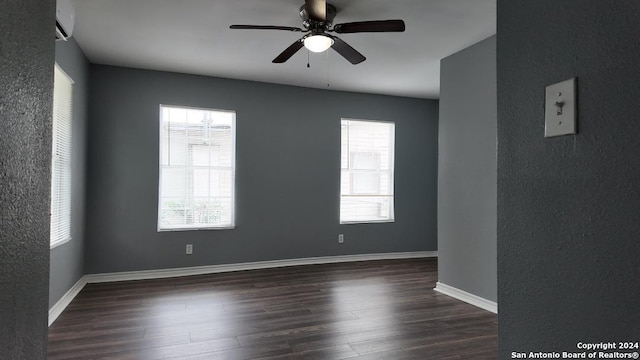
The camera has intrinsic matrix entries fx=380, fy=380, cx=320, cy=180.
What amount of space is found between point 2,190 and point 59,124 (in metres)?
3.42

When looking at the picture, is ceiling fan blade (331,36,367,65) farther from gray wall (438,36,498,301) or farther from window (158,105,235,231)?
window (158,105,235,231)

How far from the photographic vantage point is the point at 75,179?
401 centimetres

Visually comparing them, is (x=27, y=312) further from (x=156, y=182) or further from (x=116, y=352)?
(x=156, y=182)

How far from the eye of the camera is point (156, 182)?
4.76 m

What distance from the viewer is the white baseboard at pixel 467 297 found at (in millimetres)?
3558

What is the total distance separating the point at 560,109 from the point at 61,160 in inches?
159

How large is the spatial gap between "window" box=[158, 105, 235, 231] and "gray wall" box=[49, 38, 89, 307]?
853 mm

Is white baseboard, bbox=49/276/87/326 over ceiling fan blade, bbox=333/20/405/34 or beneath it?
beneath

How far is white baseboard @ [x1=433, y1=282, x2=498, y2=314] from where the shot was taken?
3.56 meters

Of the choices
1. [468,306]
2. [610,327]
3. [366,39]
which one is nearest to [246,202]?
[366,39]

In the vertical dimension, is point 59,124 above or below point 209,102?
below

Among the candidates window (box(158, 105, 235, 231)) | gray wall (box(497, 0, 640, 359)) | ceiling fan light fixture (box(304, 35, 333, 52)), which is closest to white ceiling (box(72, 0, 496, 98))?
ceiling fan light fixture (box(304, 35, 333, 52))

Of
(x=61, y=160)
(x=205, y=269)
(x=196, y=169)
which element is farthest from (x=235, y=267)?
(x=61, y=160)

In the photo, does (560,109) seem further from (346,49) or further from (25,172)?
(346,49)
